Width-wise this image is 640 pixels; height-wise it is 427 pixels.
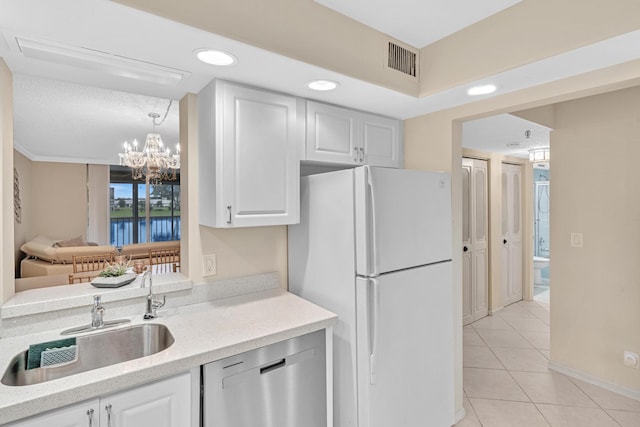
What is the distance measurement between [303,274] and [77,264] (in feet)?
9.40

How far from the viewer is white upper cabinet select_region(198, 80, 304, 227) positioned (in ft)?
5.47

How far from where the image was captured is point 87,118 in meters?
3.76

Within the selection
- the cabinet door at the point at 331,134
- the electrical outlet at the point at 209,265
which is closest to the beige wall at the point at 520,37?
the cabinet door at the point at 331,134

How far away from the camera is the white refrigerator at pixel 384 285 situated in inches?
66.9

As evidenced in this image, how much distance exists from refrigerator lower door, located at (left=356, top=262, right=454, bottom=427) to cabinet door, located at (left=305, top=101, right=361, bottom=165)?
806mm

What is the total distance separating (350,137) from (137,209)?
7.13m

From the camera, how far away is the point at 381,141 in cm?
235

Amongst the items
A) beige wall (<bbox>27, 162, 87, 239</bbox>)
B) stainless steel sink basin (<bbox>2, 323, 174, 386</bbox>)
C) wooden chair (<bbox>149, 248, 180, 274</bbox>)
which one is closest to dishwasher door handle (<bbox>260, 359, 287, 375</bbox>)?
stainless steel sink basin (<bbox>2, 323, 174, 386</bbox>)

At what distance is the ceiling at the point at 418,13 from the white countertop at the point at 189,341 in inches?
59.6

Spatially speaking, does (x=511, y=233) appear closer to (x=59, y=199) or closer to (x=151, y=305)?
(x=151, y=305)

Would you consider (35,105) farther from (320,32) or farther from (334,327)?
(334,327)

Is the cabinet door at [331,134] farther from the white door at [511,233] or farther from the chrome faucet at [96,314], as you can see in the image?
the white door at [511,233]

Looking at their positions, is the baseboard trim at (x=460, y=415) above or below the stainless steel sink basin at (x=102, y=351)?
below

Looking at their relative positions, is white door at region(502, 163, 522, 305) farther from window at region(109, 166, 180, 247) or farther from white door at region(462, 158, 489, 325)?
window at region(109, 166, 180, 247)
